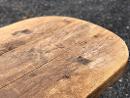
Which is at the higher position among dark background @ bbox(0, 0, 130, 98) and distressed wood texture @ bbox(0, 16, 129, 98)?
distressed wood texture @ bbox(0, 16, 129, 98)

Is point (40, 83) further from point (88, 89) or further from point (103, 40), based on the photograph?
point (103, 40)

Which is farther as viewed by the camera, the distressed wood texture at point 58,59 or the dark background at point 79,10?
the dark background at point 79,10

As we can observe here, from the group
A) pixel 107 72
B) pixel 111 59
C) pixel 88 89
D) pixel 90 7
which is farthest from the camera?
pixel 90 7

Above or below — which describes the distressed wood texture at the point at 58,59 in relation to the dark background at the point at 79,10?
above

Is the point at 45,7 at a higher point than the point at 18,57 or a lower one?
lower

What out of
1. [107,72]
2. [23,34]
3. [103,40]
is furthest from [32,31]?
[107,72]
